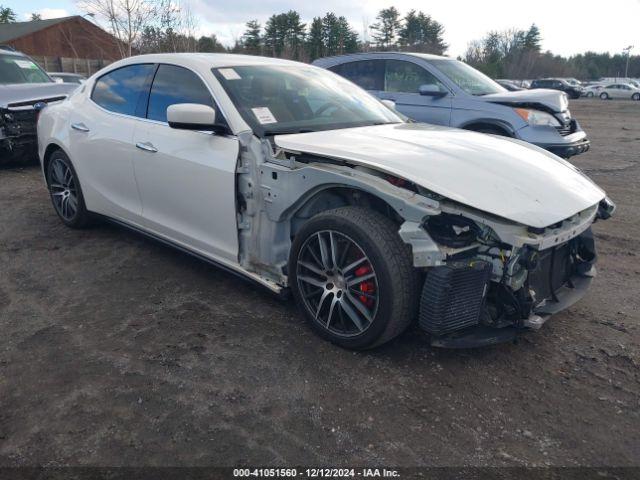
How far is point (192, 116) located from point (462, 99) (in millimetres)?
4860

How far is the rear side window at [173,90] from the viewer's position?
364 cm

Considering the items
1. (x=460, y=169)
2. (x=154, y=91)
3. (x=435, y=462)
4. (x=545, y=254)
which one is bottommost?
(x=435, y=462)

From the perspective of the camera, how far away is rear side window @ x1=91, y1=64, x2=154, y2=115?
4145 millimetres

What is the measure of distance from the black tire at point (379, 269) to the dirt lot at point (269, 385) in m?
0.18

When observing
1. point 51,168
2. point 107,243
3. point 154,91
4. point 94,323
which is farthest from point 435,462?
point 51,168

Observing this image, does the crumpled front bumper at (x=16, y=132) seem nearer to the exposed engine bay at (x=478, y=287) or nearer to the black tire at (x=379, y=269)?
the black tire at (x=379, y=269)

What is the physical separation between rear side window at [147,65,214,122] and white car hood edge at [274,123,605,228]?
0.80 m

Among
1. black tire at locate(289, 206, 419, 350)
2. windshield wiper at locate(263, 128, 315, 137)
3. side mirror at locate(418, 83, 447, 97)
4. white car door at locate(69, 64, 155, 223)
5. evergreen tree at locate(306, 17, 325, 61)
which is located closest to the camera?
black tire at locate(289, 206, 419, 350)

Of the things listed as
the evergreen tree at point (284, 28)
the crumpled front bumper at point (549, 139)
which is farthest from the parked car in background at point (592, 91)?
→ the crumpled front bumper at point (549, 139)

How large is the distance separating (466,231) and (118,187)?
289cm

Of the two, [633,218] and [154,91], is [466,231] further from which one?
[633,218]

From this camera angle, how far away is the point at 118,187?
428 cm

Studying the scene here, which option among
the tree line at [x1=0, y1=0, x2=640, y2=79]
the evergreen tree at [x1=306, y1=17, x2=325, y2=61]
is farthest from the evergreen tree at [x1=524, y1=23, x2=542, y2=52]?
the evergreen tree at [x1=306, y1=17, x2=325, y2=61]

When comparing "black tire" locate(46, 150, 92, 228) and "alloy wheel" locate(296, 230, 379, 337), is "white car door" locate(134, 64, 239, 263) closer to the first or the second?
"alloy wheel" locate(296, 230, 379, 337)
